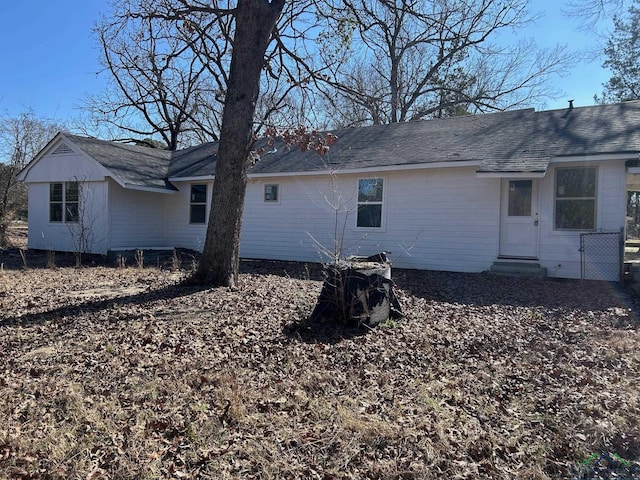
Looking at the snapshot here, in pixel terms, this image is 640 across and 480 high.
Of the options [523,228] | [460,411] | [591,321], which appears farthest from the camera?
[523,228]

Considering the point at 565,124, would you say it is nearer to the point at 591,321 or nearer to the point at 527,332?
the point at 591,321

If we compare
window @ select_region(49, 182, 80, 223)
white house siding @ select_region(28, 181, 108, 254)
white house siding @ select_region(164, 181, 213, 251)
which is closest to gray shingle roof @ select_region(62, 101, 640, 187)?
white house siding @ select_region(164, 181, 213, 251)

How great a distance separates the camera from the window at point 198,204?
15.1m

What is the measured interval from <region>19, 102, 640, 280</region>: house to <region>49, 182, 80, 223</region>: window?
0.17ft

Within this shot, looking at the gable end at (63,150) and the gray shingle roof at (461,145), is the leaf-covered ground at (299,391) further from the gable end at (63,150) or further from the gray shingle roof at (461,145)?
the gable end at (63,150)

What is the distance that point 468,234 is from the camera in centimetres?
1082

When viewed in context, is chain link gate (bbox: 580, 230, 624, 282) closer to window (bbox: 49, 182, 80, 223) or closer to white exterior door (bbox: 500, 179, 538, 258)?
white exterior door (bbox: 500, 179, 538, 258)

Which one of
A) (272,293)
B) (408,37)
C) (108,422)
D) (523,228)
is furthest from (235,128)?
(408,37)

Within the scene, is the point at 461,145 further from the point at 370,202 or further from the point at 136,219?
the point at 136,219

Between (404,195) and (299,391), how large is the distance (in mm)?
8654

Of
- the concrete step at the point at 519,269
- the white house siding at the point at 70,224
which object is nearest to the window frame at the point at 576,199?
the concrete step at the point at 519,269

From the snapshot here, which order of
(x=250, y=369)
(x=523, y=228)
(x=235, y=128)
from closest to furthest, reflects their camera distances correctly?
(x=250, y=369)
(x=235, y=128)
(x=523, y=228)

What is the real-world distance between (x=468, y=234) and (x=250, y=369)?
803 centimetres

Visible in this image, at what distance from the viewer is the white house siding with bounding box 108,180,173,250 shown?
46.4 ft
